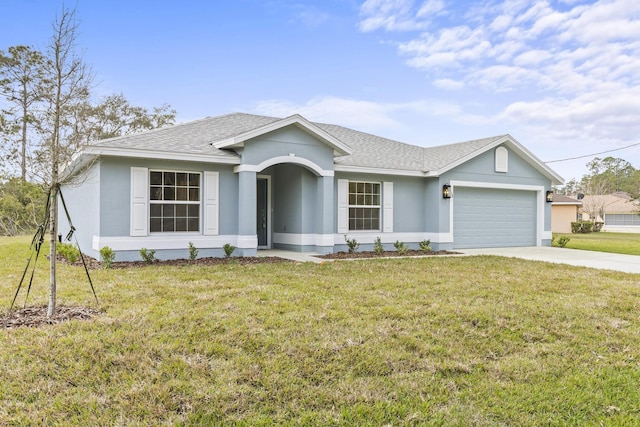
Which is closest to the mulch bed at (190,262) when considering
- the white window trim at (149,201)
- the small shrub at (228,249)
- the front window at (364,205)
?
the small shrub at (228,249)

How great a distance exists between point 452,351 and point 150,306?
3.69 meters

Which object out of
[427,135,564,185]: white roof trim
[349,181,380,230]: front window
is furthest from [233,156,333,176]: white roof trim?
[427,135,564,185]: white roof trim

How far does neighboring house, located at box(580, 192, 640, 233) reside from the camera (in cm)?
3909

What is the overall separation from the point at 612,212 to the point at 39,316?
47533mm

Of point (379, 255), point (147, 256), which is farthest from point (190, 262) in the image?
point (379, 255)

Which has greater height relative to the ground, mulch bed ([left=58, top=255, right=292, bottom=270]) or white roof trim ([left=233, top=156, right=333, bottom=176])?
white roof trim ([left=233, top=156, right=333, bottom=176])

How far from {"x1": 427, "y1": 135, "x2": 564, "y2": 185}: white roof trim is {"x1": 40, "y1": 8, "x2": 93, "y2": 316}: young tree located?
10991 mm

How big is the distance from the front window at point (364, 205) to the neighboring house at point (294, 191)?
3cm

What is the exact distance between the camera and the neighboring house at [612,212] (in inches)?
1539

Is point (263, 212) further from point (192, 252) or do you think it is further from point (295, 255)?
point (192, 252)

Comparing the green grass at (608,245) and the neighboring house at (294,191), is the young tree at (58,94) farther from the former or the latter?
the green grass at (608,245)

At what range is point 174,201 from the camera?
10.6 meters

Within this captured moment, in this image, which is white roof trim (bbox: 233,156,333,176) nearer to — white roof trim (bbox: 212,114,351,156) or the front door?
white roof trim (bbox: 212,114,351,156)

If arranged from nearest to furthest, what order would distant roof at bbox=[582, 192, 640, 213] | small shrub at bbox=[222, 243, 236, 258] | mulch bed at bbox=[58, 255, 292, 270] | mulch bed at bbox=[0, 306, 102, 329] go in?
mulch bed at bbox=[0, 306, 102, 329], mulch bed at bbox=[58, 255, 292, 270], small shrub at bbox=[222, 243, 236, 258], distant roof at bbox=[582, 192, 640, 213]
